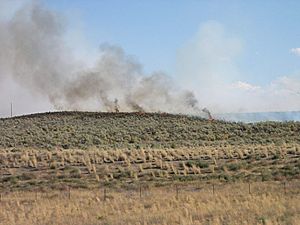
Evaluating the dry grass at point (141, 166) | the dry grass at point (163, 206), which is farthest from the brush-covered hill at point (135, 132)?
the dry grass at point (163, 206)

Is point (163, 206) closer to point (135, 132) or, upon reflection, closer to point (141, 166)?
point (141, 166)

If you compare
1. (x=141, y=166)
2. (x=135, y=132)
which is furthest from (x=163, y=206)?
(x=135, y=132)

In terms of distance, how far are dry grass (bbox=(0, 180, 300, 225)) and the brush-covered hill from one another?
24.9m

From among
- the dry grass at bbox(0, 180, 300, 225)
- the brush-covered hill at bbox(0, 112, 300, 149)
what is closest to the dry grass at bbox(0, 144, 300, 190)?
the dry grass at bbox(0, 180, 300, 225)

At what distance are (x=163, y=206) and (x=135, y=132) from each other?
41.4 m

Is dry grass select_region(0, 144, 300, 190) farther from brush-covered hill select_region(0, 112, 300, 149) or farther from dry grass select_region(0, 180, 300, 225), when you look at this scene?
brush-covered hill select_region(0, 112, 300, 149)

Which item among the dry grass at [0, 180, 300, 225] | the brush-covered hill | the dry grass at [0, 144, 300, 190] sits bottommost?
the dry grass at [0, 180, 300, 225]

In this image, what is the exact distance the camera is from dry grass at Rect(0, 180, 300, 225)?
2175 centimetres

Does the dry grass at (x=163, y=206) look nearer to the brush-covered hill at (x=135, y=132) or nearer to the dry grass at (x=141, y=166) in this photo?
the dry grass at (x=141, y=166)

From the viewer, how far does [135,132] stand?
220ft

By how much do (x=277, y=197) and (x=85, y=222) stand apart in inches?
356

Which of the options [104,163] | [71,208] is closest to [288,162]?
[104,163]

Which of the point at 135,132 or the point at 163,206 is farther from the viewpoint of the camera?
the point at 135,132

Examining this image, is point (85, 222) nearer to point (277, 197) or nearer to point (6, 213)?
point (6, 213)
